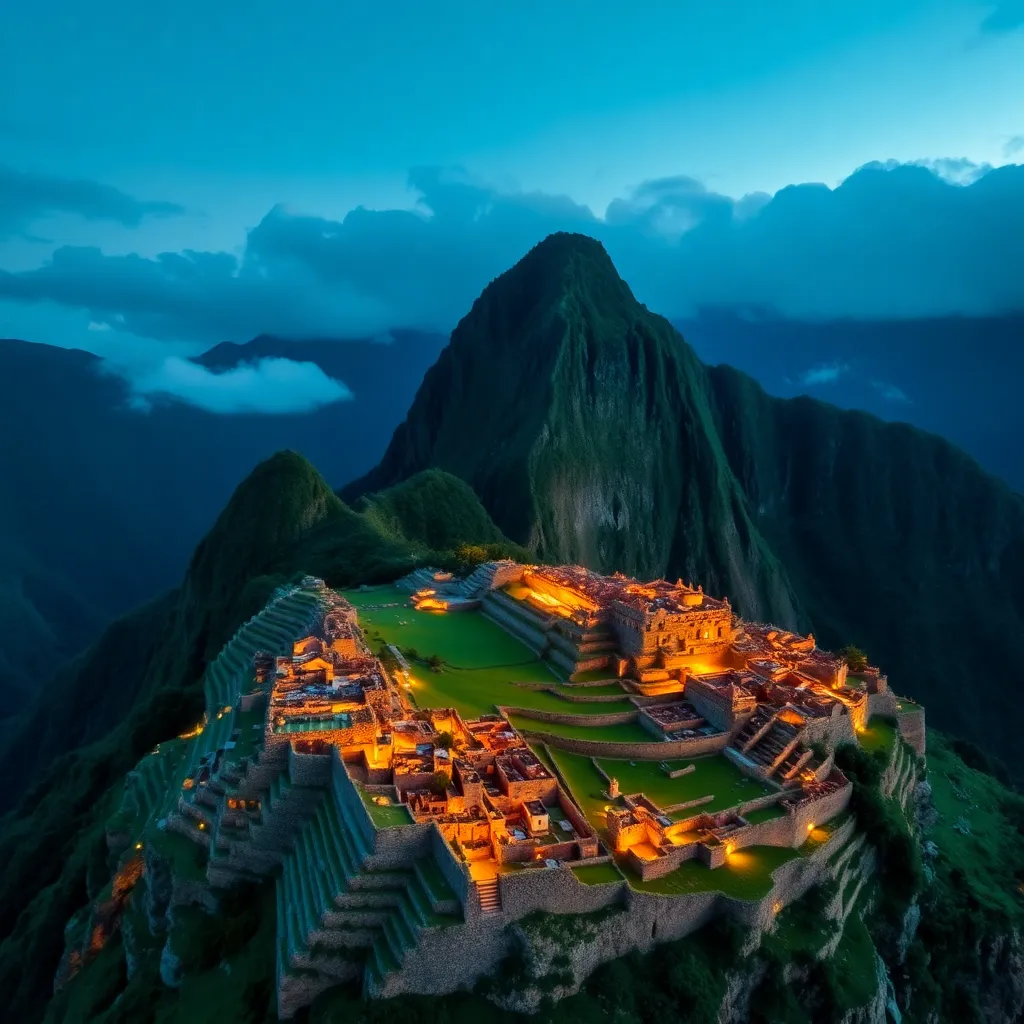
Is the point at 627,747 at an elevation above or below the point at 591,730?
above

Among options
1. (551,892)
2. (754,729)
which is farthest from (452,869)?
(754,729)

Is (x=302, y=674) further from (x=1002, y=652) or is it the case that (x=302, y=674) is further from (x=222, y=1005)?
(x=1002, y=652)

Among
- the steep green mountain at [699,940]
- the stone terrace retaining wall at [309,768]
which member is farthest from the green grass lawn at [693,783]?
the stone terrace retaining wall at [309,768]

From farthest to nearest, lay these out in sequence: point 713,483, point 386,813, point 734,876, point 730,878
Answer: point 713,483
point 734,876
point 730,878
point 386,813

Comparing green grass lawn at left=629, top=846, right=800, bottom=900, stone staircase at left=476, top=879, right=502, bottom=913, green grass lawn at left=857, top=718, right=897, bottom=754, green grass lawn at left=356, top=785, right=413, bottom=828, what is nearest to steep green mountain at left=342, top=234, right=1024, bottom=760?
green grass lawn at left=857, top=718, right=897, bottom=754

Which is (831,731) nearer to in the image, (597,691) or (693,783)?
(693,783)

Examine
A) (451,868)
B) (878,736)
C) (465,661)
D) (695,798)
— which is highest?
(451,868)

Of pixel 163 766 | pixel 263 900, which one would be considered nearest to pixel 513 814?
pixel 263 900
